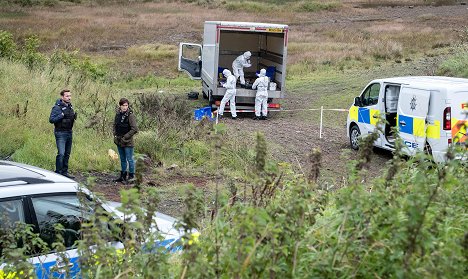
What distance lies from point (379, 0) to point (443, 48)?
34.7m

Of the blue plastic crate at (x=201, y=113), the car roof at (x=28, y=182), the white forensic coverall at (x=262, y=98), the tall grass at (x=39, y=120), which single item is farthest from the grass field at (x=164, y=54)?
the car roof at (x=28, y=182)

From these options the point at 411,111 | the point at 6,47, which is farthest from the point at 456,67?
the point at 6,47

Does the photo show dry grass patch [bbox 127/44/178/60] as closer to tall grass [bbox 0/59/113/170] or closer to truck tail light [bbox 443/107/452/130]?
tall grass [bbox 0/59/113/170]

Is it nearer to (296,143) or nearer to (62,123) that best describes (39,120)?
(62,123)

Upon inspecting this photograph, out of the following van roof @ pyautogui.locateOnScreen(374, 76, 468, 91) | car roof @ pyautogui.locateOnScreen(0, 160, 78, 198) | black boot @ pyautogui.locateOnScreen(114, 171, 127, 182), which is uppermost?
van roof @ pyautogui.locateOnScreen(374, 76, 468, 91)

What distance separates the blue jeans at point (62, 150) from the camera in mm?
12758

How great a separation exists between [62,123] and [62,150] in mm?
442

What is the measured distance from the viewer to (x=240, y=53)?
2414cm

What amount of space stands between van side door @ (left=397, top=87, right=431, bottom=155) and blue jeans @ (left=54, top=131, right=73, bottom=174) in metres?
5.58

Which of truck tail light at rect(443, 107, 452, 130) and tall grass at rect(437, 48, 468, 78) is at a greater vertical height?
tall grass at rect(437, 48, 468, 78)

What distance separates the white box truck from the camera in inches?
814

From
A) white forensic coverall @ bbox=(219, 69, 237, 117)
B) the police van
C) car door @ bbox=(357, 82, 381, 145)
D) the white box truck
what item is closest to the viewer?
the police van

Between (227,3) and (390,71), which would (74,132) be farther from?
(227,3)

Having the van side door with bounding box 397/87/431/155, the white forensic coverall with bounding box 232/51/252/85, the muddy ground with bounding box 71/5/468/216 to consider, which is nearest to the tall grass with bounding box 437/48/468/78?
the muddy ground with bounding box 71/5/468/216
